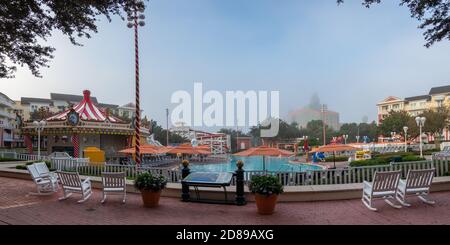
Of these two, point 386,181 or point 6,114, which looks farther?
point 6,114

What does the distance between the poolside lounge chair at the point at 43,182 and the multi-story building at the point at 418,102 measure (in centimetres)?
8050

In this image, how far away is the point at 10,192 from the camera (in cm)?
989

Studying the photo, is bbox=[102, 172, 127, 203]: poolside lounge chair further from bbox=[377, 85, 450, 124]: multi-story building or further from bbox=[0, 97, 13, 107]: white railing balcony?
bbox=[377, 85, 450, 124]: multi-story building

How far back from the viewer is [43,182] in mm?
9578

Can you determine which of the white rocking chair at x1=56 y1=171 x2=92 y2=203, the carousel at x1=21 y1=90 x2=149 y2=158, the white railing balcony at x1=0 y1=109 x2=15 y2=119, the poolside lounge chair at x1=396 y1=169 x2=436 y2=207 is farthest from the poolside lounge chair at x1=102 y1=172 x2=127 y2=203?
the white railing balcony at x1=0 y1=109 x2=15 y2=119

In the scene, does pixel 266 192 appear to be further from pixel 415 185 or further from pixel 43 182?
pixel 43 182

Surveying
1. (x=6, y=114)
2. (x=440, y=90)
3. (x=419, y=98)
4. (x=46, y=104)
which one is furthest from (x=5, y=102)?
(x=440, y=90)

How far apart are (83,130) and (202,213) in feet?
72.7

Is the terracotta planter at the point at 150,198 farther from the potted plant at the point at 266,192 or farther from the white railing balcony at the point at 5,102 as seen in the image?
the white railing balcony at the point at 5,102

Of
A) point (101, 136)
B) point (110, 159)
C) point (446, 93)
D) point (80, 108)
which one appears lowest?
point (110, 159)

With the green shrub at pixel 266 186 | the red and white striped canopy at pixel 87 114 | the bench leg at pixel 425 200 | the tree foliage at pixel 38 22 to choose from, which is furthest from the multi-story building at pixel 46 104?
the bench leg at pixel 425 200
